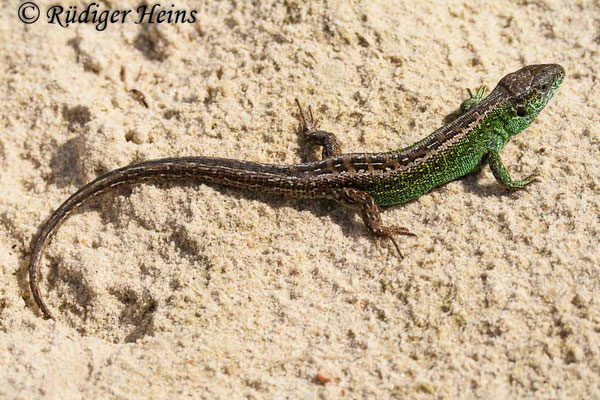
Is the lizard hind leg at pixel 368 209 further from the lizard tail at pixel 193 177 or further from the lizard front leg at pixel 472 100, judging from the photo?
the lizard front leg at pixel 472 100

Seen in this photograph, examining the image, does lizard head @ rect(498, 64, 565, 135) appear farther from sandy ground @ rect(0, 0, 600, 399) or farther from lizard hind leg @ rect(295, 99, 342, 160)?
lizard hind leg @ rect(295, 99, 342, 160)

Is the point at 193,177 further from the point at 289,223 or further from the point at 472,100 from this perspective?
the point at 472,100
